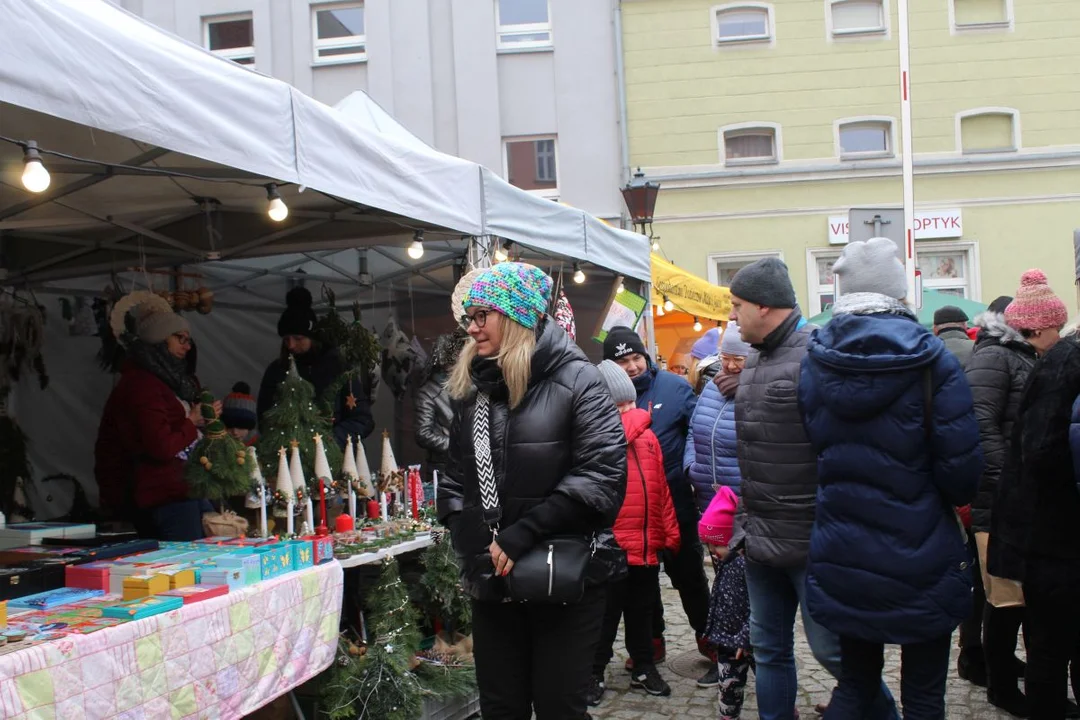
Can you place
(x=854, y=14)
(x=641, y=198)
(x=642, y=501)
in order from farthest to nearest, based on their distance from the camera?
(x=854, y=14), (x=641, y=198), (x=642, y=501)

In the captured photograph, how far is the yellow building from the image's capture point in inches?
629

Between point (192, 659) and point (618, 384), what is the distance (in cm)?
222

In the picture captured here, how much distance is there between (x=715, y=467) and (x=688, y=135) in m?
12.8

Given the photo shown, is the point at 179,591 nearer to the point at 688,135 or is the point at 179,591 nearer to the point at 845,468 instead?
the point at 845,468

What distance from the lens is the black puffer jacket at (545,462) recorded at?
287 cm

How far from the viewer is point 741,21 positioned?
16.5 metres

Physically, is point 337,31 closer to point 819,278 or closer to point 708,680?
point 819,278

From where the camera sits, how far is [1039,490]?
11.2ft

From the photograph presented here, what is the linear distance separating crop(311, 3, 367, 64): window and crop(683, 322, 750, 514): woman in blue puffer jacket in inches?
547

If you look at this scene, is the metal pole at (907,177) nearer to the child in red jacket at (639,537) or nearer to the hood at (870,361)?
the child in red jacket at (639,537)

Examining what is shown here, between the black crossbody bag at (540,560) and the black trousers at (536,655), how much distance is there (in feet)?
0.33

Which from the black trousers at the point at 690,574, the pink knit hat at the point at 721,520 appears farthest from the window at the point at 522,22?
the pink knit hat at the point at 721,520

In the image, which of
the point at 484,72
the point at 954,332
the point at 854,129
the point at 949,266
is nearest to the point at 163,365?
the point at 954,332

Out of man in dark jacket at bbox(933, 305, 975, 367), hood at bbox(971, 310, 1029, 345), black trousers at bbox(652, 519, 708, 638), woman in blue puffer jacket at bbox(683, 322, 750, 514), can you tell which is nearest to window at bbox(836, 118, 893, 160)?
man in dark jacket at bbox(933, 305, 975, 367)
